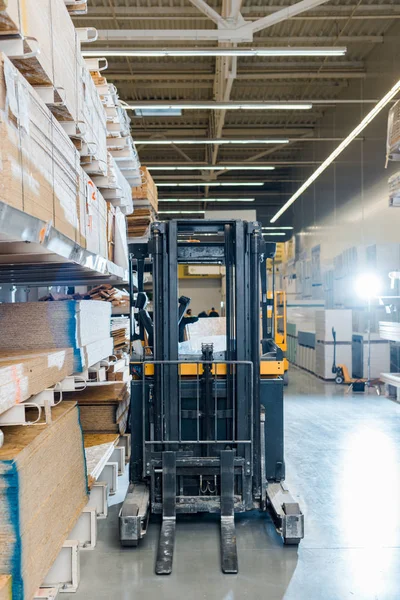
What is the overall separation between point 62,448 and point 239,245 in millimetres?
2560

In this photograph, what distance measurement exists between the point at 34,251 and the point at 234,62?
9296 millimetres

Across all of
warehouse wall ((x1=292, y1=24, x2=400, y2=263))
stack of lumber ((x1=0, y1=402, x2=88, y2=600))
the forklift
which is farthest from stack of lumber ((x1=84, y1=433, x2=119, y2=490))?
warehouse wall ((x1=292, y1=24, x2=400, y2=263))

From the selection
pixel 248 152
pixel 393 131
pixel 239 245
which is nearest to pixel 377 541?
pixel 239 245

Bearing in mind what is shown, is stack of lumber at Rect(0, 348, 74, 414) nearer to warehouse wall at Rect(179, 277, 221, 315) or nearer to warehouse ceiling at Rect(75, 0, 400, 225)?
warehouse ceiling at Rect(75, 0, 400, 225)

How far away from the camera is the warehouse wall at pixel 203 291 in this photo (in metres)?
27.1

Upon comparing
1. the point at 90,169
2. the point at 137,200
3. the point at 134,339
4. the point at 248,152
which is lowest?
the point at 134,339

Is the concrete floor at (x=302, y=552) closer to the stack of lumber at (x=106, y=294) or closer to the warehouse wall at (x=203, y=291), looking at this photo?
the stack of lumber at (x=106, y=294)

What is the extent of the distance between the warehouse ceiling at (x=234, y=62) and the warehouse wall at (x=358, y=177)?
40 centimetres

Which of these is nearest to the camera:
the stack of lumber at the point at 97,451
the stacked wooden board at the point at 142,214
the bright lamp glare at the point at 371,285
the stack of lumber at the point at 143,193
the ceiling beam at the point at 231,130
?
the stack of lumber at the point at 97,451

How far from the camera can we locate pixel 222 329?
21.4 feet

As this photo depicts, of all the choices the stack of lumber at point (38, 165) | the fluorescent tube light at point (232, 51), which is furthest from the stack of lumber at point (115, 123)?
the fluorescent tube light at point (232, 51)

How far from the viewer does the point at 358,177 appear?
579 inches

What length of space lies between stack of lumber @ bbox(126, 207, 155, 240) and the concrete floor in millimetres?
3813

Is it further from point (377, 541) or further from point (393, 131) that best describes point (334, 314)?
point (377, 541)
